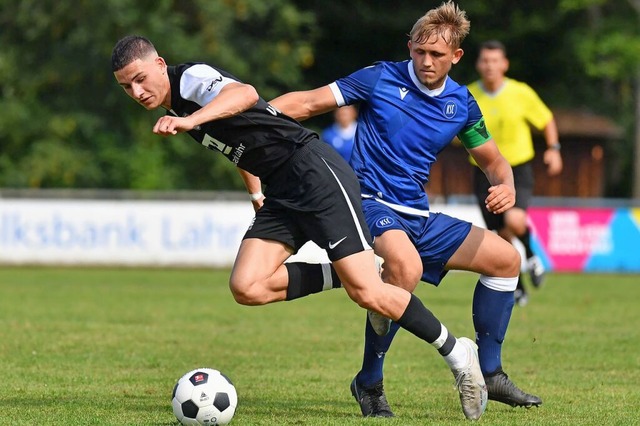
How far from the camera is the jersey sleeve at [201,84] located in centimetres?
591

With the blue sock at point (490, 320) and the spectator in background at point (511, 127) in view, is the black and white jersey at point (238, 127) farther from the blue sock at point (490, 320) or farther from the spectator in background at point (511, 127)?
the spectator in background at point (511, 127)

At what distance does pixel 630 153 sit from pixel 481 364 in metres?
30.4

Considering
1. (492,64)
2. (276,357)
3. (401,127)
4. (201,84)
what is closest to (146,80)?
(201,84)

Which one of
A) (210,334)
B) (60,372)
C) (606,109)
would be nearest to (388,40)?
(606,109)

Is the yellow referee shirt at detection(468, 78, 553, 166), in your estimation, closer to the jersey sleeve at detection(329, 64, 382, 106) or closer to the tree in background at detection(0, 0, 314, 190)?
the jersey sleeve at detection(329, 64, 382, 106)

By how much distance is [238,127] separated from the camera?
19.9ft

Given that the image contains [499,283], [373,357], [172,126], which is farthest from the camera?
[499,283]

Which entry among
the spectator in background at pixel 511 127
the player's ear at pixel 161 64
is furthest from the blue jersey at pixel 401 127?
the spectator in background at pixel 511 127

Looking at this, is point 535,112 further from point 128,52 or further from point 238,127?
point 128,52

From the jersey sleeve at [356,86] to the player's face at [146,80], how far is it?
1.05m

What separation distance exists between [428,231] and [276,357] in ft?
8.33

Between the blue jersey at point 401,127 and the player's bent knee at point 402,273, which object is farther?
the blue jersey at point 401,127

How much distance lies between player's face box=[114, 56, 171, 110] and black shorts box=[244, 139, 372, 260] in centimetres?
74

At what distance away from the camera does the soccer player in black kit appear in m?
5.95
